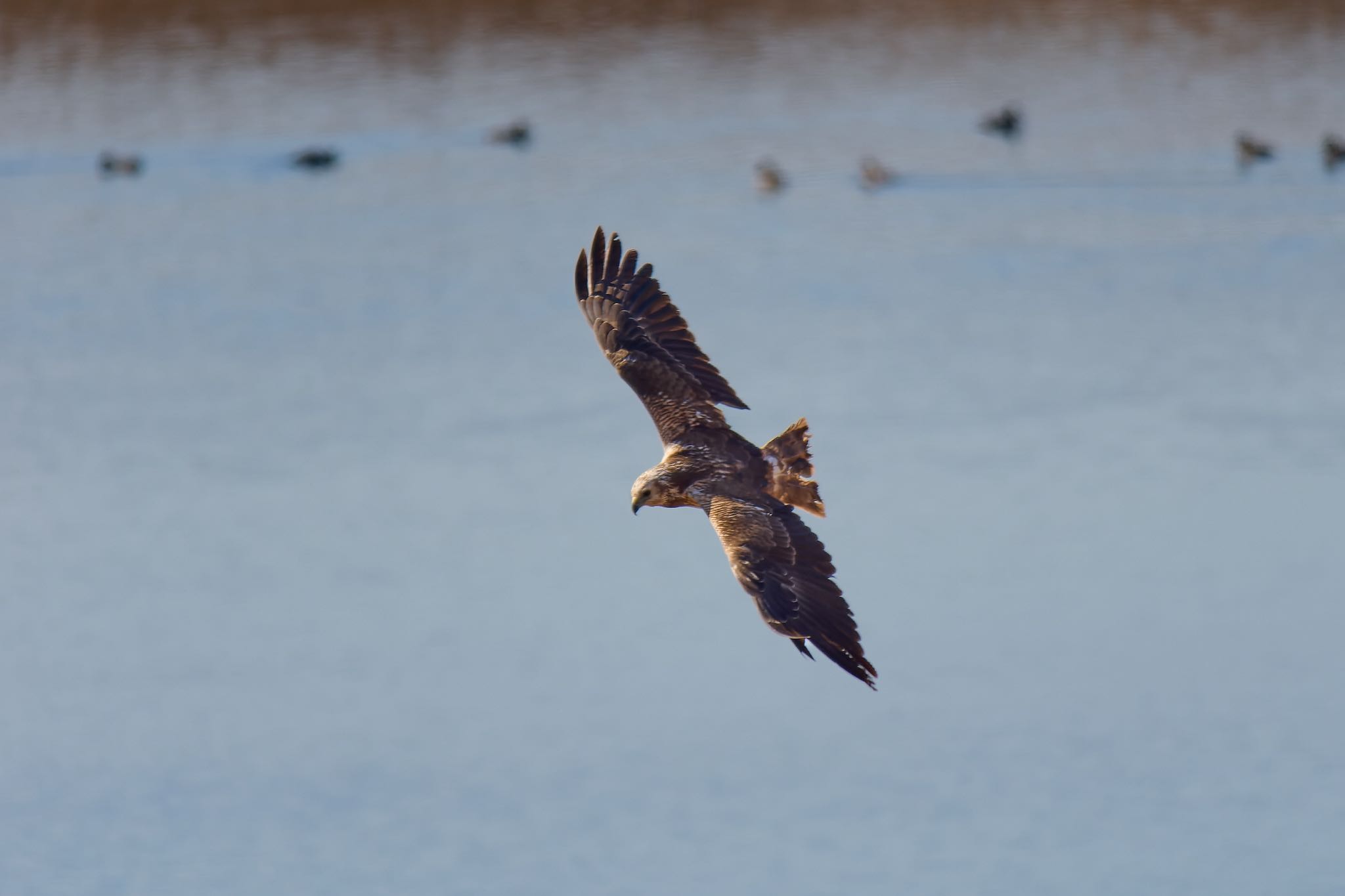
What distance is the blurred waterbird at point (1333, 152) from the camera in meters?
41.0

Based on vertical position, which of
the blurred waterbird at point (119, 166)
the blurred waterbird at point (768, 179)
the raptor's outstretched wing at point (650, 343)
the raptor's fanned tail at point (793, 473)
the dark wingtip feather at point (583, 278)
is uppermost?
the blurred waterbird at point (119, 166)

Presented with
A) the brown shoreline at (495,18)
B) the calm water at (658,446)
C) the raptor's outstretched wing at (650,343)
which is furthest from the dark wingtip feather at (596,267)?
the brown shoreline at (495,18)

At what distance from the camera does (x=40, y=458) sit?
34.6 m

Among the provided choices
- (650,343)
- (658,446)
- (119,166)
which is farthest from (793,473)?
(119,166)

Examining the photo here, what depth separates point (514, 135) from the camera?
152 ft

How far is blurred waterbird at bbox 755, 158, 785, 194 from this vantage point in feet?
139

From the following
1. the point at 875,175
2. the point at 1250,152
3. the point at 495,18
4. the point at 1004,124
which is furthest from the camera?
the point at 495,18

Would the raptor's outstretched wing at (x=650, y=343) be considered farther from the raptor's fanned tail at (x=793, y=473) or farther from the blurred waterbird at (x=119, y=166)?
the blurred waterbird at (x=119, y=166)

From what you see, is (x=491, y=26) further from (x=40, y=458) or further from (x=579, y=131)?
(x=40, y=458)

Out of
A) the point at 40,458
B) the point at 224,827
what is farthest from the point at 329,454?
the point at 224,827

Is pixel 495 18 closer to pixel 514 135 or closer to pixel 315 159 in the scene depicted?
pixel 514 135

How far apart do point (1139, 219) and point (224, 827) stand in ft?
74.1

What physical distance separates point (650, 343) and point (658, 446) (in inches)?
666

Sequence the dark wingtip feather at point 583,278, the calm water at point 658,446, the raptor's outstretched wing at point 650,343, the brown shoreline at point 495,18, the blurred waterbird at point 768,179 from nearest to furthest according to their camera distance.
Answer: the raptor's outstretched wing at point 650,343, the dark wingtip feather at point 583,278, the calm water at point 658,446, the blurred waterbird at point 768,179, the brown shoreline at point 495,18
